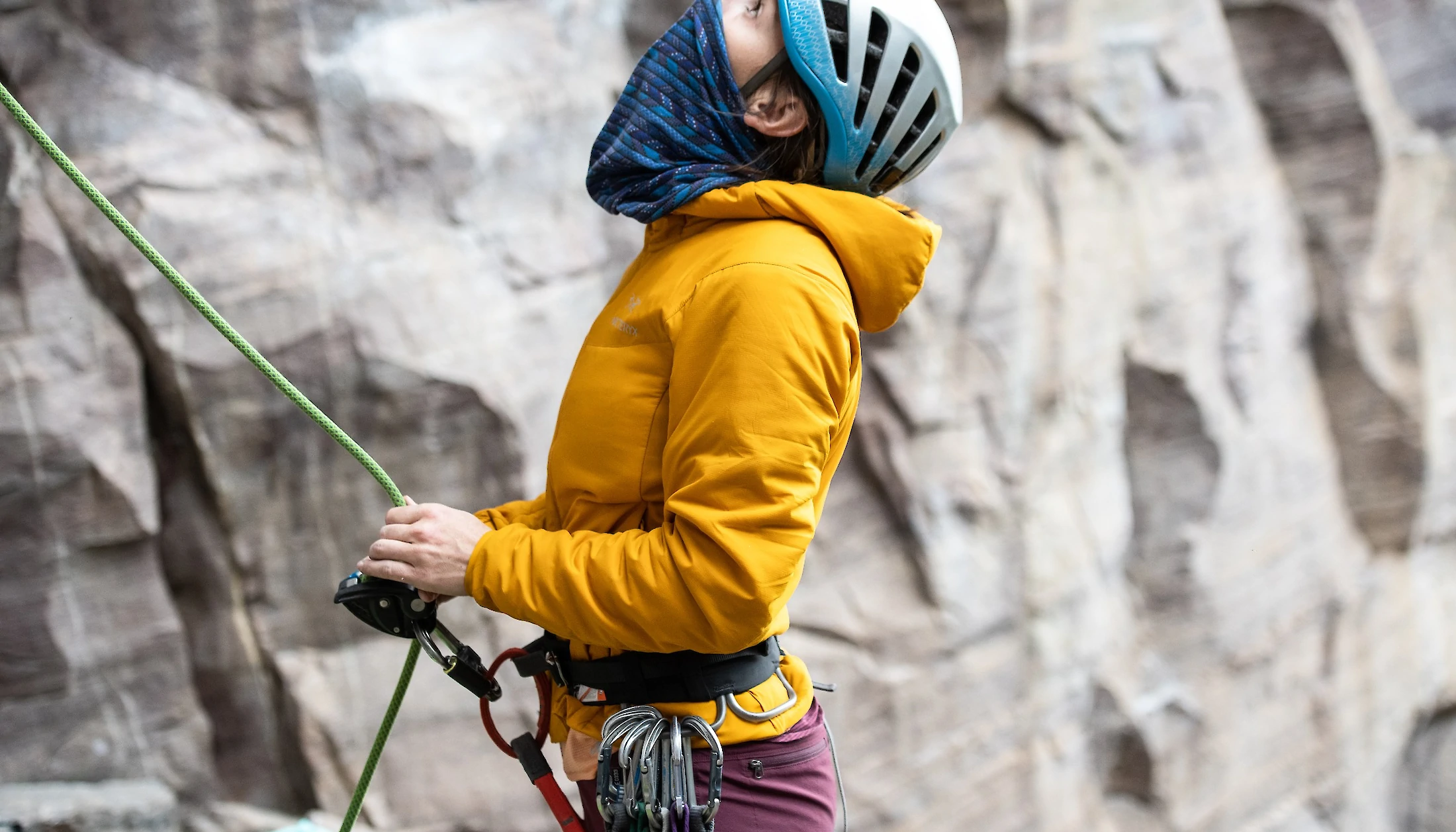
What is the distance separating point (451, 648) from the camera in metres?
1.32

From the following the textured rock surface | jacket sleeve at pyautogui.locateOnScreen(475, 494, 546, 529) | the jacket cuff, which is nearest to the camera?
the jacket cuff

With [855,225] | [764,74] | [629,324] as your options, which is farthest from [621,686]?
[764,74]

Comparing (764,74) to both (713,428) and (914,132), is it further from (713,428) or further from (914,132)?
(713,428)

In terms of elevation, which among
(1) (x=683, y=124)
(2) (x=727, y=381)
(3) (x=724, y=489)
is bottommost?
(3) (x=724, y=489)

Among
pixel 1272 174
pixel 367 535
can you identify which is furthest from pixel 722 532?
pixel 1272 174

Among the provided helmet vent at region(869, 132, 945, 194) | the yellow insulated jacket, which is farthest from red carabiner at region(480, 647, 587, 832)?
helmet vent at region(869, 132, 945, 194)

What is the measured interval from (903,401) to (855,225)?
2.29 metres

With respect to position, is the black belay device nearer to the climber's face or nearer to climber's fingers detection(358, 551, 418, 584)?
climber's fingers detection(358, 551, 418, 584)

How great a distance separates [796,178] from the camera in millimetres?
1223

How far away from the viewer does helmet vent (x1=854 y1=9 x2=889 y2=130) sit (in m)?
1.16

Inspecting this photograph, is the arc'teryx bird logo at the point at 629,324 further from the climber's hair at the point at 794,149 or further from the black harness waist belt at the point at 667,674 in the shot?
the black harness waist belt at the point at 667,674

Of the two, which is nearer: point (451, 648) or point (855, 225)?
point (855, 225)

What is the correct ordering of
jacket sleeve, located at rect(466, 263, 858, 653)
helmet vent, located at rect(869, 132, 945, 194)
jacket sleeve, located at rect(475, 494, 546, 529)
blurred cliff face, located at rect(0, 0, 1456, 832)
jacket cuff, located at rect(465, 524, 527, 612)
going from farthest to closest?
blurred cliff face, located at rect(0, 0, 1456, 832)
jacket sleeve, located at rect(475, 494, 546, 529)
helmet vent, located at rect(869, 132, 945, 194)
jacket cuff, located at rect(465, 524, 527, 612)
jacket sleeve, located at rect(466, 263, 858, 653)

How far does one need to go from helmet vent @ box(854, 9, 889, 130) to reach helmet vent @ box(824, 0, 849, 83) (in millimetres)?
22
